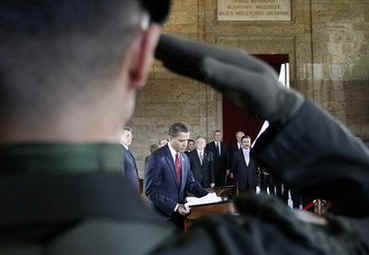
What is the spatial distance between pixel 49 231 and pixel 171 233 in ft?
0.50

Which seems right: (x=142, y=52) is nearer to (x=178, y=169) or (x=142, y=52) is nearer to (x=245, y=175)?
(x=178, y=169)

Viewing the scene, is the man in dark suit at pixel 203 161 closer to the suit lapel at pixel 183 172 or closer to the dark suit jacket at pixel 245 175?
the dark suit jacket at pixel 245 175

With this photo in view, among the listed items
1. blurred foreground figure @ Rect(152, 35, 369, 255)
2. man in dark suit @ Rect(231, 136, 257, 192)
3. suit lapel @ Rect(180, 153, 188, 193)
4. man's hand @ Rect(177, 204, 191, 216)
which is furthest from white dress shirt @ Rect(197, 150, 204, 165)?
blurred foreground figure @ Rect(152, 35, 369, 255)

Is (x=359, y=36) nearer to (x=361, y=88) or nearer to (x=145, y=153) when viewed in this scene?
(x=361, y=88)

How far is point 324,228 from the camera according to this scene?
2.63 feet

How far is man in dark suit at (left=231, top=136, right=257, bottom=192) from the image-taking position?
1191 cm

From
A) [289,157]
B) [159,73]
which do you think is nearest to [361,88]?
[159,73]

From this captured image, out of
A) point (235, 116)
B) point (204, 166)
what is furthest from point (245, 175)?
point (235, 116)

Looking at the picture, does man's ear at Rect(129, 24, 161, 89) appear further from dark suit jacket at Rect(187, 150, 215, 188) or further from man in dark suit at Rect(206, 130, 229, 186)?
man in dark suit at Rect(206, 130, 229, 186)

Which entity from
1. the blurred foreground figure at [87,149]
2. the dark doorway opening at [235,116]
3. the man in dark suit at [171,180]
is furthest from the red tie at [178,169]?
the dark doorway opening at [235,116]

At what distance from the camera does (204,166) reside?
13297 millimetres

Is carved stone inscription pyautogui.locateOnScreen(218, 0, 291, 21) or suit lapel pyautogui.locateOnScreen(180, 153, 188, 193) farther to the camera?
carved stone inscription pyautogui.locateOnScreen(218, 0, 291, 21)

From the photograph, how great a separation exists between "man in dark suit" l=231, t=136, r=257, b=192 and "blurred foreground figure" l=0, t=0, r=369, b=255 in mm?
11127

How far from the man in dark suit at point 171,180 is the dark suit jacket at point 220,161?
21.8 ft
